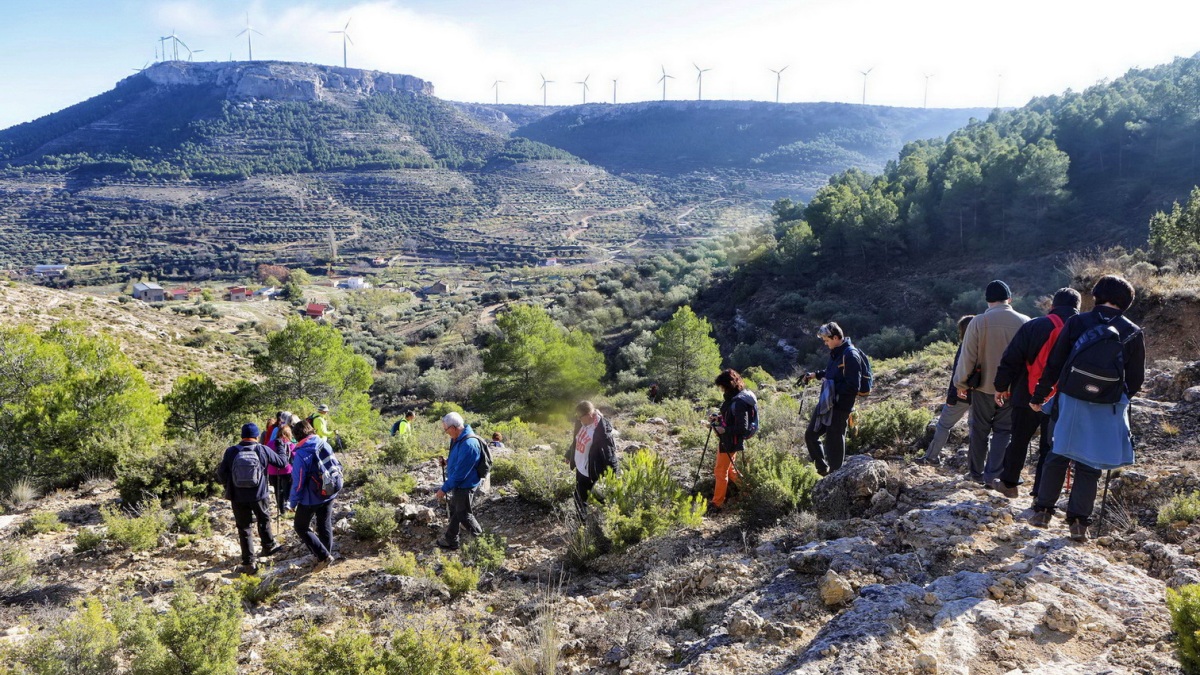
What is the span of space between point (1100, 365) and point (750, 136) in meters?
125

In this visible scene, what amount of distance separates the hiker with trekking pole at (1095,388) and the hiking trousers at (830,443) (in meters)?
1.88

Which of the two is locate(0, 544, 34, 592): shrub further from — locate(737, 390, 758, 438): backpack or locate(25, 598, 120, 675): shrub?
locate(737, 390, 758, 438): backpack

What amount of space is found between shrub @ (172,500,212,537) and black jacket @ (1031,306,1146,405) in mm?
8201

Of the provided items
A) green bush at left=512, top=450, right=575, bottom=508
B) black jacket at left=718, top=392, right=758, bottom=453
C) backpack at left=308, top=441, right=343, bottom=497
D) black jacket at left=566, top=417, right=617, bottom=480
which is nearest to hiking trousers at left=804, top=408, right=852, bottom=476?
black jacket at left=718, top=392, right=758, bottom=453

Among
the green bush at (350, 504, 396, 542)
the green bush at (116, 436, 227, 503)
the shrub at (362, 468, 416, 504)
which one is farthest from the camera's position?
the green bush at (116, 436, 227, 503)

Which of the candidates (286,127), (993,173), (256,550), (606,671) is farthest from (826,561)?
(286,127)

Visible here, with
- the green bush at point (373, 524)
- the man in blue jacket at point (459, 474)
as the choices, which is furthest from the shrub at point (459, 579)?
the green bush at point (373, 524)

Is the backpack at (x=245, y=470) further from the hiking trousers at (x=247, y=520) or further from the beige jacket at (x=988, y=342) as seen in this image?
the beige jacket at (x=988, y=342)

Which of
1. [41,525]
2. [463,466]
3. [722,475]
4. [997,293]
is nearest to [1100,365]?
[997,293]

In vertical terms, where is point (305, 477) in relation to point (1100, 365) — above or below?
below

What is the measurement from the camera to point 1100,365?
398 cm

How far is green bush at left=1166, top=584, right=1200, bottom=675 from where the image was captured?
266cm

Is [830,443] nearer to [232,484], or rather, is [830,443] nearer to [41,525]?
[232,484]

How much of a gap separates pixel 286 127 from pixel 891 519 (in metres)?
131
